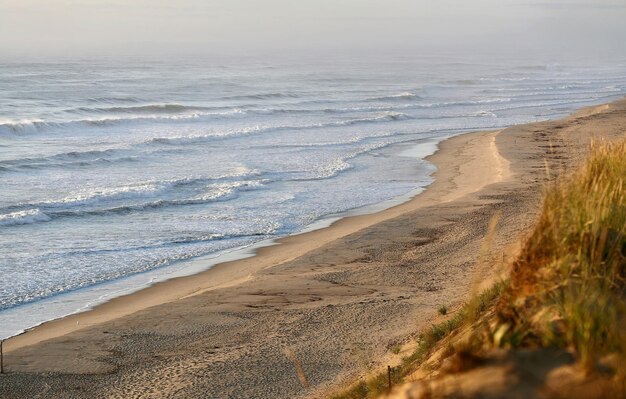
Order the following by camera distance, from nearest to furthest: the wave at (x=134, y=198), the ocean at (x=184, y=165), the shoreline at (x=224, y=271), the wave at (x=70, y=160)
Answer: the shoreline at (x=224, y=271) < the ocean at (x=184, y=165) < the wave at (x=134, y=198) < the wave at (x=70, y=160)

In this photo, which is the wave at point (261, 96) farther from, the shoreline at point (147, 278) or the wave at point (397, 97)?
the shoreline at point (147, 278)

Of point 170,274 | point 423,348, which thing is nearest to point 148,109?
point 170,274

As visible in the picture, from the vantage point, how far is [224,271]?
12.5 m

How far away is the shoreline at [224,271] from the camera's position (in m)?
9.93

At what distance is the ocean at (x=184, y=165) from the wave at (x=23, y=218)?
38mm

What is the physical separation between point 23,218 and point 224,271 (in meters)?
5.49

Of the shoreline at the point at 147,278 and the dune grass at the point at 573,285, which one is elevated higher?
the dune grass at the point at 573,285

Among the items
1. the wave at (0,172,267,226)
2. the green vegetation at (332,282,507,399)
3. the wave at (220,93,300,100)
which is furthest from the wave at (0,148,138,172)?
the wave at (220,93,300,100)

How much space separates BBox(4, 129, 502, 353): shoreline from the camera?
993cm

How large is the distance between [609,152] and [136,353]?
16.2 ft

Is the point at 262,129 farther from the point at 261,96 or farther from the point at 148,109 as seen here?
the point at 261,96

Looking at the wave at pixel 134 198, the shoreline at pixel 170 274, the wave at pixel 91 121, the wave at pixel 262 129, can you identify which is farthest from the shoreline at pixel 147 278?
the wave at pixel 91 121

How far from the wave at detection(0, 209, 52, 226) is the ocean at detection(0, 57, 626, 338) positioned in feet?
0.12

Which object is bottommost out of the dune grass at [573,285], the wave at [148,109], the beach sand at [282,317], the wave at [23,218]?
the wave at [148,109]
